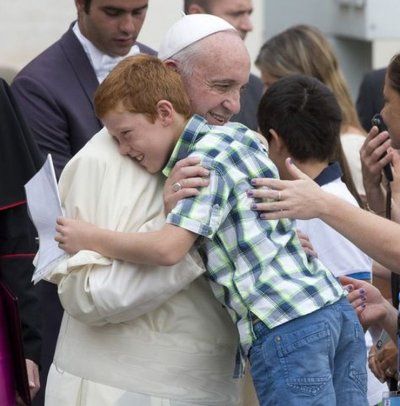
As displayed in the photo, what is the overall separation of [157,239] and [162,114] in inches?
14.5

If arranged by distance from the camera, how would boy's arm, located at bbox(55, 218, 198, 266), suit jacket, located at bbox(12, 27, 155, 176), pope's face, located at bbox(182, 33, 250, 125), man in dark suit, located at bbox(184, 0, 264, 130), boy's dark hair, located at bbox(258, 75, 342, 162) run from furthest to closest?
1. man in dark suit, located at bbox(184, 0, 264, 130)
2. suit jacket, located at bbox(12, 27, 155, 176)
3. boy's dark hair, located at bbox(258, 75, 342, 162)
4. pope's face, located at bbox(182, 33, 250, 125)
5. boy's arm, located at bbox(55, 218, 198, 266)

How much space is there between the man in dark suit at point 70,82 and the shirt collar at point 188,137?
4.75 ft

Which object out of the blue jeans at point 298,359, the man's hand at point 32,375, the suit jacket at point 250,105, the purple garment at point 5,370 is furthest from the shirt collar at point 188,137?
the suit jacket at point 250,105

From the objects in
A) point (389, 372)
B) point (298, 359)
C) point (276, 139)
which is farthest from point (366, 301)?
point (298, 359)

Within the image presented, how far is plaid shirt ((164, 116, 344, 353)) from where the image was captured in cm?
386

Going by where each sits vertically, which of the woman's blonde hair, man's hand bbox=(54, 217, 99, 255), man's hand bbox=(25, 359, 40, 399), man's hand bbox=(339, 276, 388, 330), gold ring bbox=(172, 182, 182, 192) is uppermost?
gold ring bbox=(172, 182, 182, 192)

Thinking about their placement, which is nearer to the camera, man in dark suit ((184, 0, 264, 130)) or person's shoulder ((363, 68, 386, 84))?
man in dark suit ((184, 0, 264, 130))

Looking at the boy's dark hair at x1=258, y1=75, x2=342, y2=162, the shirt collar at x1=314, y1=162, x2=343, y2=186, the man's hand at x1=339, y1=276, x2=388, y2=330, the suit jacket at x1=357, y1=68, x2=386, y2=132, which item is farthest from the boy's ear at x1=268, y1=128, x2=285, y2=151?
the suit jacket at x1=357, y1=68, x2=386, y2=132

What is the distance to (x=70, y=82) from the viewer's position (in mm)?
5605

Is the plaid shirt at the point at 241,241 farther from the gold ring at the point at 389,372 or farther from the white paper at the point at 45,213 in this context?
the gold ring at the point at 389,372

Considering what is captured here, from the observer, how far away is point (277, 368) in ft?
12.9

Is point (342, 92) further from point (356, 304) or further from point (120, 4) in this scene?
point (356, 304)

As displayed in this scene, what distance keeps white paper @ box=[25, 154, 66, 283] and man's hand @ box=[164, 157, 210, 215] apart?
318 mm

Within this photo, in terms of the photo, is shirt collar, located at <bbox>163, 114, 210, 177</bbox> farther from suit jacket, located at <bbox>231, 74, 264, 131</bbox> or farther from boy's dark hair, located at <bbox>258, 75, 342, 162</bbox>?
suit jacket, located at <bbox>231, 74, 264, 131</bbox>
